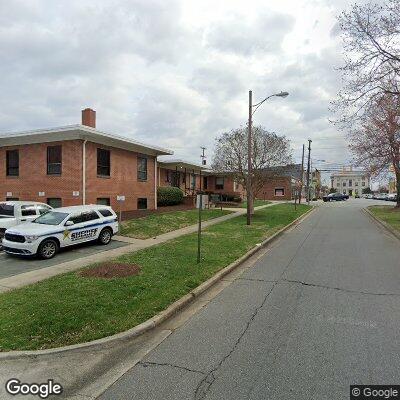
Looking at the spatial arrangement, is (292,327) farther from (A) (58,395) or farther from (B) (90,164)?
(B) (90,164)

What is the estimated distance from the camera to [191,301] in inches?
274

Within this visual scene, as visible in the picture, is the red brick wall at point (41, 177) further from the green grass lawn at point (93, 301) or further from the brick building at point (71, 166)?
the green grass lawn at point (93, 301)

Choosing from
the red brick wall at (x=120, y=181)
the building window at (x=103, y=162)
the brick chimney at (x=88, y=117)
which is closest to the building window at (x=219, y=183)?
the red brick wall at (x=120, y=181)

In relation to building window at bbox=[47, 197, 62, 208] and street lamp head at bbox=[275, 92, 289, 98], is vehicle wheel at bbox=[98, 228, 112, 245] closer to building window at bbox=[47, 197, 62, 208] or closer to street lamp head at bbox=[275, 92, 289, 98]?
building window at bbox=[47, 197, 62, 208]

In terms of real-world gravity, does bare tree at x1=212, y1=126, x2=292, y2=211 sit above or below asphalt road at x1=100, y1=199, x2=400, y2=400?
above

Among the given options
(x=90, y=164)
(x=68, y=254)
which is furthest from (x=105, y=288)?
(x=90, y=164)

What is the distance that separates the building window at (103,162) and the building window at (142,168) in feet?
10.2

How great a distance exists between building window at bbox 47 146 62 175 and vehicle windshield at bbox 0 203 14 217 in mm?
4963

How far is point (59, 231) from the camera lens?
11.8m

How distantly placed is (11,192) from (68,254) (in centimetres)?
1088

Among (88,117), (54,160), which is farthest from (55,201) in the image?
(88,117)

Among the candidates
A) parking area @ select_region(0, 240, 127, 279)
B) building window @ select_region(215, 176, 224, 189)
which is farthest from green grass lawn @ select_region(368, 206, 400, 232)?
building window @ select_region(215, 176, 224, 189)

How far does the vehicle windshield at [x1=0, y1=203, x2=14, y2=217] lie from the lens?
1386cm

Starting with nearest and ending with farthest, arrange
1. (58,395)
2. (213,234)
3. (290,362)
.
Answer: (58,395), (290,362), (213,234)
